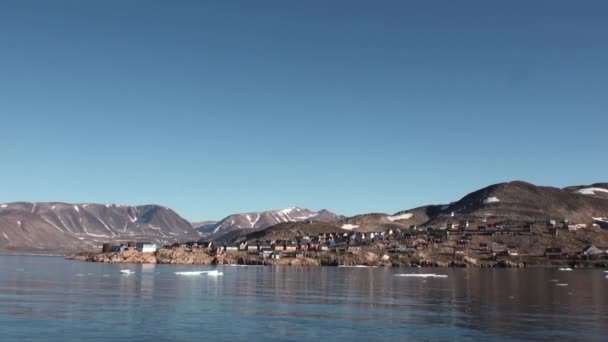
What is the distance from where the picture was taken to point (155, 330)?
1732 inches

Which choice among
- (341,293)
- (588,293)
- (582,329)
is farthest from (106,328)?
(588,293)

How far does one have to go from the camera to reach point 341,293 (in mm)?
81312

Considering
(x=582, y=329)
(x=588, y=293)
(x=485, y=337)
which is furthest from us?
(x=588, y=293)

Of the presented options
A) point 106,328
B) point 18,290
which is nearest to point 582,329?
point 106,328

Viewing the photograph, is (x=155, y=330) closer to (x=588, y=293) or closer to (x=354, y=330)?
(x=354, y=330)

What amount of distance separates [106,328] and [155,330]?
369cm

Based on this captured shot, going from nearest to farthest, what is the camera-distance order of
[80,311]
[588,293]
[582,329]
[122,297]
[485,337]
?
[485,337], [582,329], [80,311], [122,297], [588,293]

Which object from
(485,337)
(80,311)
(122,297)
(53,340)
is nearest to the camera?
(53,340)

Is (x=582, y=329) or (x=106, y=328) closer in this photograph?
(x=106, y=328)

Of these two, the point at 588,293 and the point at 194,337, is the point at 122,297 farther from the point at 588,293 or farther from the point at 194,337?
the point at 588,293

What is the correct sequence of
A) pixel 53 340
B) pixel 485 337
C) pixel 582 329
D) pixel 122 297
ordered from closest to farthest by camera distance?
1. pixel 53 340
2. pixel 485 337
3. pixel 582 329
4. pixel 122 297

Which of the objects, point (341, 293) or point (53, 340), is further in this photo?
point (341, 293)

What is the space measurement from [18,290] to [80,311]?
30.4 m

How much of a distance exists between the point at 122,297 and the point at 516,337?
146ft
